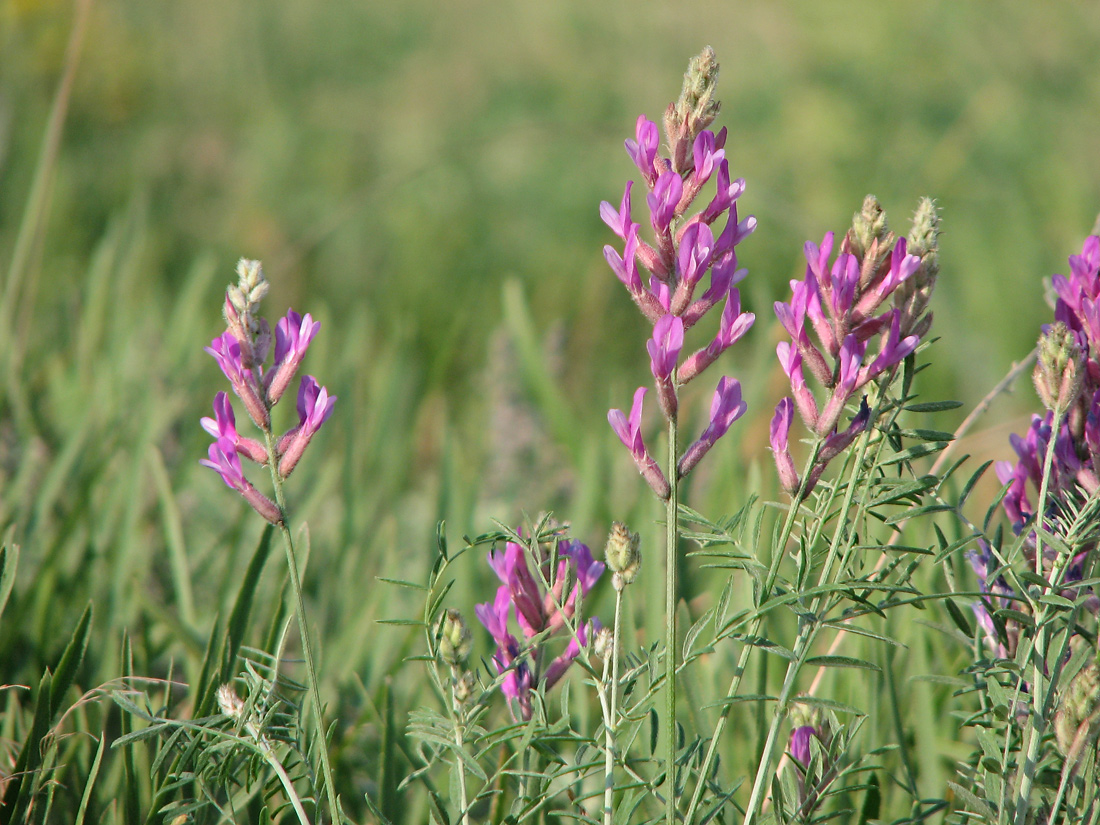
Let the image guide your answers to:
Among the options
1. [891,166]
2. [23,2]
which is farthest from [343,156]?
[891,166]

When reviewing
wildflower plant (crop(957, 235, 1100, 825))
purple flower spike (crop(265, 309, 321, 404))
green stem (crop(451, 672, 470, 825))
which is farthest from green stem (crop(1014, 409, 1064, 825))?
purple flower spike (crop(265, 309, 321, 404))

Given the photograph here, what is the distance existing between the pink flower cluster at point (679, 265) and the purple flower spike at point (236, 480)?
192 mm

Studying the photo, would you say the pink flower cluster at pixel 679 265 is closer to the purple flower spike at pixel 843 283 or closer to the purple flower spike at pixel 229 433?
the purple flower spike at pixel 843 283

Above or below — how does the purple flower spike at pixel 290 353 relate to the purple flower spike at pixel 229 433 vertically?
above

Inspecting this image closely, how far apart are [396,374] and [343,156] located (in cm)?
244

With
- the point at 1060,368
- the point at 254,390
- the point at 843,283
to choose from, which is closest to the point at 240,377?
the point at 254,390

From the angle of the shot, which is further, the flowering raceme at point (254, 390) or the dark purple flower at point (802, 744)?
the dark purple flower at point (802, 744)

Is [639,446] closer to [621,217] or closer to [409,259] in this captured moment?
[621,217]

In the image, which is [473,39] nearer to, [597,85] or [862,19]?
[597,85]

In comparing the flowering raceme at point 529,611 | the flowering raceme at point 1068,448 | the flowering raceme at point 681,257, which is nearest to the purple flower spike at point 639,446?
the flowering raceme at point 681,257

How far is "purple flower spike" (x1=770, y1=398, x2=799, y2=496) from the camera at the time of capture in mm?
539

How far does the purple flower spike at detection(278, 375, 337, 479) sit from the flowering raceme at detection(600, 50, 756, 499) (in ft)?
0.54

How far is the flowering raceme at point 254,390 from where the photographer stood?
53 centimetres

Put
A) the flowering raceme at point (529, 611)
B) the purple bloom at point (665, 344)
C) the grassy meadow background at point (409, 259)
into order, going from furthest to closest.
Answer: the grassy meadow background at point (409, 259) < the flowering raceme at point (529, 611) < the purple bloom at point (665, 344)
